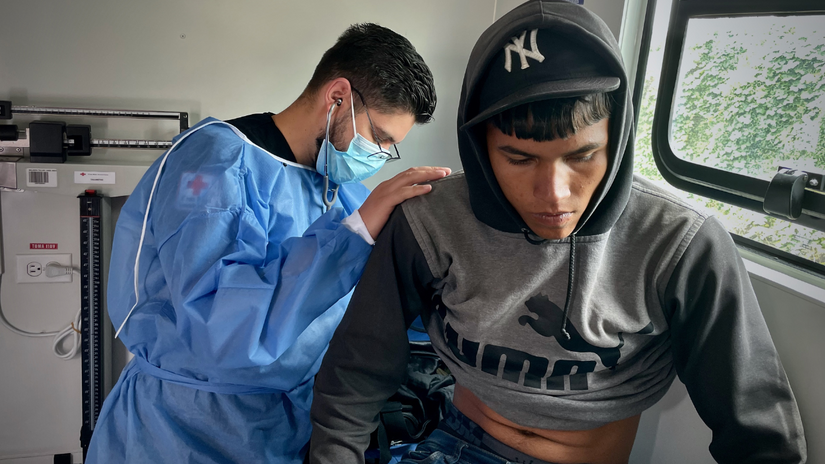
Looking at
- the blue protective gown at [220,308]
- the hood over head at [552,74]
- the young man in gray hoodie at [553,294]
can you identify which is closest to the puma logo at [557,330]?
the young man in gray hoodie at [553,294]

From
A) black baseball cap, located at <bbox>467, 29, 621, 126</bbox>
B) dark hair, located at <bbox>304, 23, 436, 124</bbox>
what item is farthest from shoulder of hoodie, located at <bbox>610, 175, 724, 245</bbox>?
dark hair, located at <bbox>304, 23, 436, 124</bbox>

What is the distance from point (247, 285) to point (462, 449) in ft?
2.04

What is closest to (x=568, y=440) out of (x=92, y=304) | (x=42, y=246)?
(x=92, y=304)

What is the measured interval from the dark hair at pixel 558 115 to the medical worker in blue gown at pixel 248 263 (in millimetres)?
313

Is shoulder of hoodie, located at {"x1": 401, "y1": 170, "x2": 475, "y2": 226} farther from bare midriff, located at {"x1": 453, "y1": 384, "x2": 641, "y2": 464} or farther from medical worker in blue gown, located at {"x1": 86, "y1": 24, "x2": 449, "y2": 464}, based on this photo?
bare midriff, located at {"x1": 453, "y1": 384, "x2": 641, "y2": 464}

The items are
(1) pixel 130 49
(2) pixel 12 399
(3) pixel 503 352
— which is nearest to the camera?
(3) pixel 503 352

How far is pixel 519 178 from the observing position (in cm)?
98

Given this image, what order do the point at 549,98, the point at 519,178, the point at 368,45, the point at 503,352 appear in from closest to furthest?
the point at 549,98
the point at 519,178
the point at 503,352
the point at 368,45

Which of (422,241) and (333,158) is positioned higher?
(333,158)

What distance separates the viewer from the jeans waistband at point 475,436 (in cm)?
115

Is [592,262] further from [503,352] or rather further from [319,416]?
[319,416]

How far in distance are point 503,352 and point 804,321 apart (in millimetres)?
571

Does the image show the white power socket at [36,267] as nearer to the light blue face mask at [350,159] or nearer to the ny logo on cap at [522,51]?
the light blue face mask at [350,159]

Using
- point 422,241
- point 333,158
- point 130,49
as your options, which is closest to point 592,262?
point 422,241
